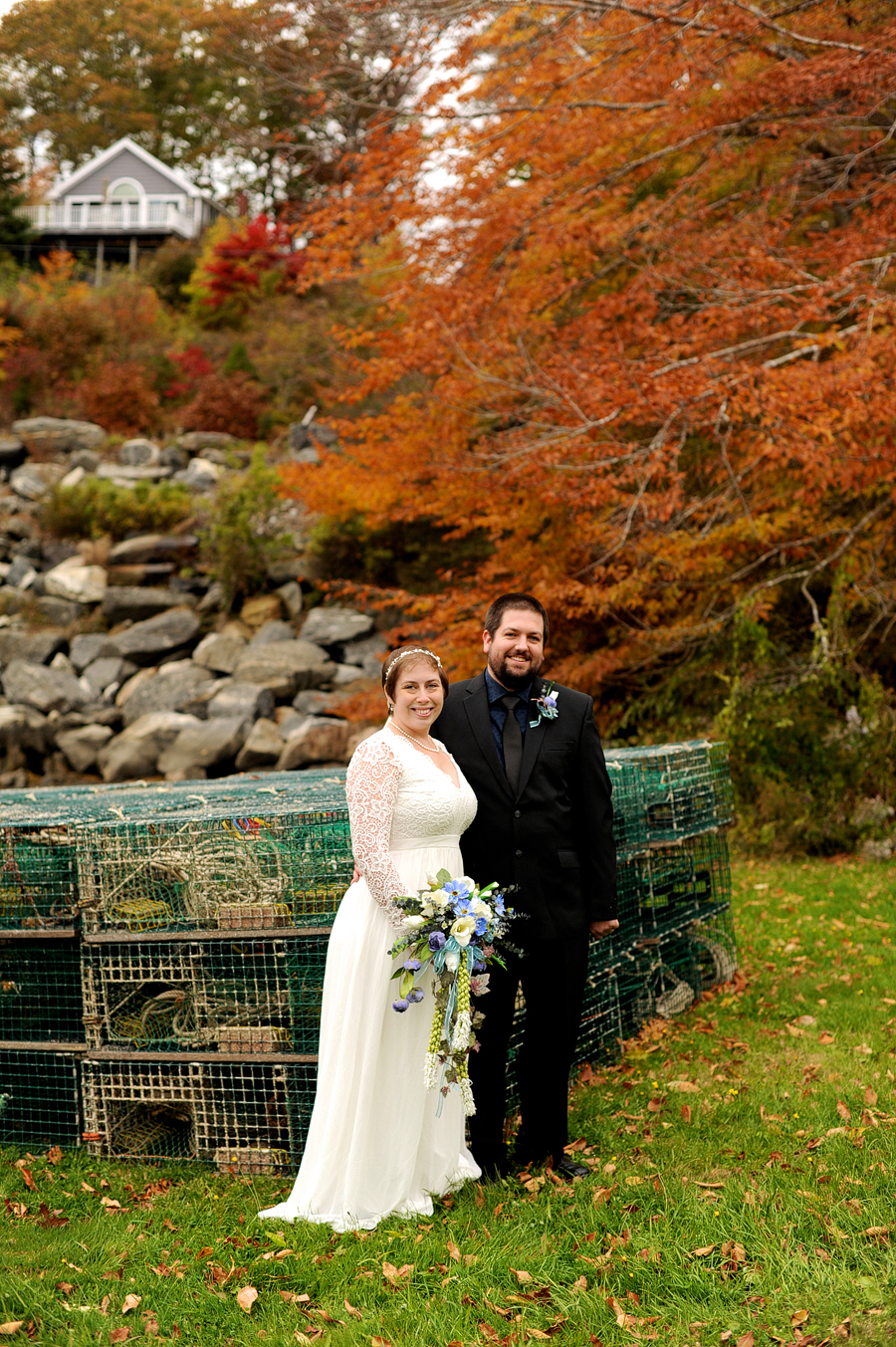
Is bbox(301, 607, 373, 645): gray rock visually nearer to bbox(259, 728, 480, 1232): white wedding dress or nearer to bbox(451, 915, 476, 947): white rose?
bbox(259, 728, 480, 1232): white wedding dress

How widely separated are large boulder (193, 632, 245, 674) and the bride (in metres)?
14.5

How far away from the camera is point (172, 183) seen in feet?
121

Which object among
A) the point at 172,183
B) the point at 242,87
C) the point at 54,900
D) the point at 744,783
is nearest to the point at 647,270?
the point at 744,783

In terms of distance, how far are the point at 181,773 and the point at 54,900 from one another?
35.6ft

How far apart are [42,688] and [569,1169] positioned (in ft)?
50.8

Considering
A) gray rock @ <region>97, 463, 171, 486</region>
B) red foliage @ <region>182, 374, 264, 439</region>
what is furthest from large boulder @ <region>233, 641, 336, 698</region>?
red foliage @ <region>182, 374, 264, 439</region>

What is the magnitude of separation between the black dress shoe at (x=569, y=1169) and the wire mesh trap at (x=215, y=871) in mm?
1337

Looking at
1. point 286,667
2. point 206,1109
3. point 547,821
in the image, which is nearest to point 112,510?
point 286,667

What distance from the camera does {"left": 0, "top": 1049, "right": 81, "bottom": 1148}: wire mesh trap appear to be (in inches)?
206

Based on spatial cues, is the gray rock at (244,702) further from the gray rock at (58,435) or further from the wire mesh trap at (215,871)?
the wire mesh trap at (215,871)

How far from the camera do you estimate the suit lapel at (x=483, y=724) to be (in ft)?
14.5

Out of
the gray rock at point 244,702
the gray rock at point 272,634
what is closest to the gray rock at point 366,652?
the gray rock at point 272,634

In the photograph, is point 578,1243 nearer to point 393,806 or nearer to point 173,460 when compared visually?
point 393,806

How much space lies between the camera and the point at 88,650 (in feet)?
63.7
